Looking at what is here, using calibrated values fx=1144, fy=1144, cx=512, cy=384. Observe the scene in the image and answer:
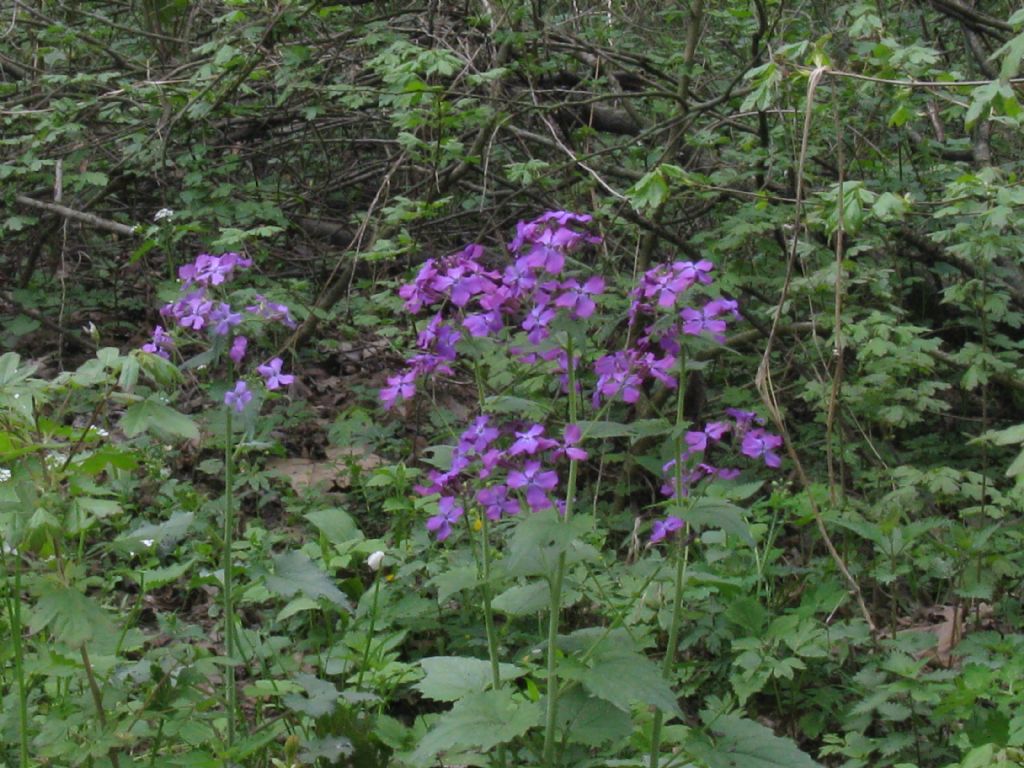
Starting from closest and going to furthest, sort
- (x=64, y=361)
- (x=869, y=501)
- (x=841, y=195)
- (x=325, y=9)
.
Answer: (x=841, y=195) → (x=869, y=501) → (x=325, y=9) → (x=64, y=361)

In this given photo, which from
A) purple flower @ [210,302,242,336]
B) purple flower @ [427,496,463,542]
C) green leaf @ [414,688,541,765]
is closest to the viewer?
green leaf @ [414,688,541,765]

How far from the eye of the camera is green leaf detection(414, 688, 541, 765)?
1.99m

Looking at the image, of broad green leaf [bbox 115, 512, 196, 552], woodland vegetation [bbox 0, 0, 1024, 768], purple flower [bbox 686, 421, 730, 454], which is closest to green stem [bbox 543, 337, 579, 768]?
woodland vegetation [bbox 0, 0, 1024, 768]

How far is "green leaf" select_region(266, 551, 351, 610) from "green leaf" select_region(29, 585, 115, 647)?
412mm

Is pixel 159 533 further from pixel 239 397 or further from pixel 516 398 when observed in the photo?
pixel 516 398

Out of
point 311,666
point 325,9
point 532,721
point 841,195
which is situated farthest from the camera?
point 325,9

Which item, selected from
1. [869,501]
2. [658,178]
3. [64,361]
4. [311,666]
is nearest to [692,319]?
[658,178]

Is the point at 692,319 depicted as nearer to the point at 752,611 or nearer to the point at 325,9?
the point at 752,611

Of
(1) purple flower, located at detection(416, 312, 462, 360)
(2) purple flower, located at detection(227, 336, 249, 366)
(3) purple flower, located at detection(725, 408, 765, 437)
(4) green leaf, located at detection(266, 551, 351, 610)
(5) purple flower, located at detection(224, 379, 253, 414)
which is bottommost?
(4) green leaf, located at detection(266, 551, 351, 610)

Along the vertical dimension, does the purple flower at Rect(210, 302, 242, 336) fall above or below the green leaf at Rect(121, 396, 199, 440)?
above

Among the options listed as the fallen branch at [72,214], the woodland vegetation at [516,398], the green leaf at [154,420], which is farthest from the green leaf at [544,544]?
the fallen branch at [72,214]

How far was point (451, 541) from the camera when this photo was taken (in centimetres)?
367

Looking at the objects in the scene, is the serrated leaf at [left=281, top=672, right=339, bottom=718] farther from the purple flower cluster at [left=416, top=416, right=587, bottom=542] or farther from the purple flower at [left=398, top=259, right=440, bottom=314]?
the purple flower at [left=398, top=259, right=440, bottom=314]

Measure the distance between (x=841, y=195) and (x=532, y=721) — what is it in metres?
1.57
